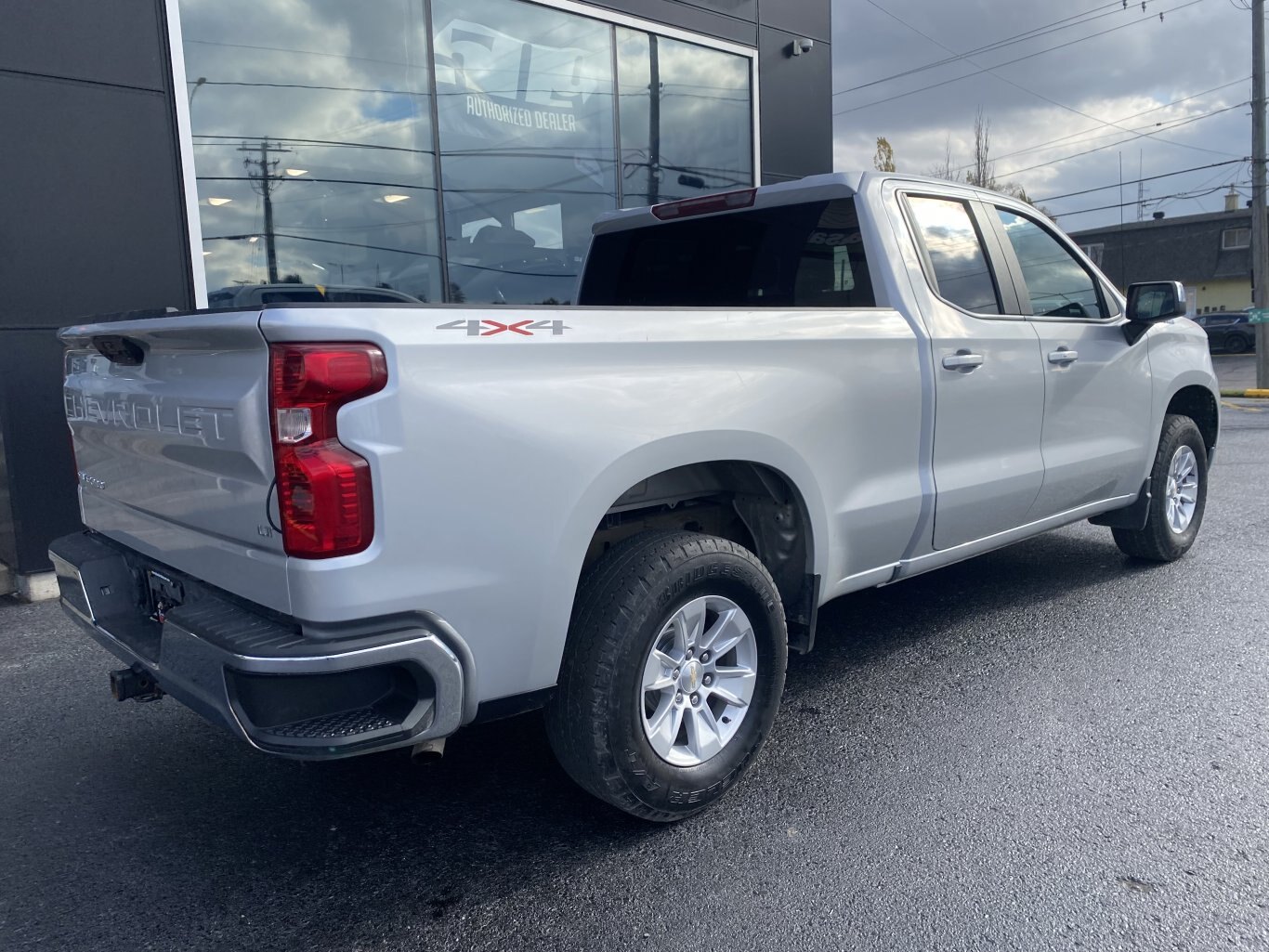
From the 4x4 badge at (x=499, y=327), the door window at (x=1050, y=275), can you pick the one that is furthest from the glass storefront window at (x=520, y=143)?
the 4x4 badge at (x=499, y=327)

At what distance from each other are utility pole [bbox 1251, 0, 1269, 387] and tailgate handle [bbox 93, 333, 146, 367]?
20921 millimetres

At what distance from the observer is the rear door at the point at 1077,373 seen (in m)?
4.46

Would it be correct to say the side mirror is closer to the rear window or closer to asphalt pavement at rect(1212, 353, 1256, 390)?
the rear window

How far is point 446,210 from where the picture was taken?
774cm

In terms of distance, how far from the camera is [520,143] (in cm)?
838

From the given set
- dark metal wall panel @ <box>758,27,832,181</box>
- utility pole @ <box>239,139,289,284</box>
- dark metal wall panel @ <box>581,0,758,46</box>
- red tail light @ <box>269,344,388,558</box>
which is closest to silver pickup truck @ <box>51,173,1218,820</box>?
red tail light @ <box>269,344,388,558</box>

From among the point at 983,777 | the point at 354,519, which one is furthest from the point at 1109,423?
the point at 354,519

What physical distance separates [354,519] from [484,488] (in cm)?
32

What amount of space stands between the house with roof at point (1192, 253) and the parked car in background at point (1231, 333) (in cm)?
927

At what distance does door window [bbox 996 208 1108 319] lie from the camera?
4.53 metres

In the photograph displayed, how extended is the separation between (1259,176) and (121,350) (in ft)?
72.8

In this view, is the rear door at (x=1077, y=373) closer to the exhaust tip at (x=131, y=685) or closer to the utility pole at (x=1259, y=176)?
the exhaust tip at (x=131, y=685)

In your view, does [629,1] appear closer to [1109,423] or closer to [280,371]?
[1109,423]

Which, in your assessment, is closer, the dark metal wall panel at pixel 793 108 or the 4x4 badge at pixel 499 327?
the 4x4 badge at pixel 499 327
